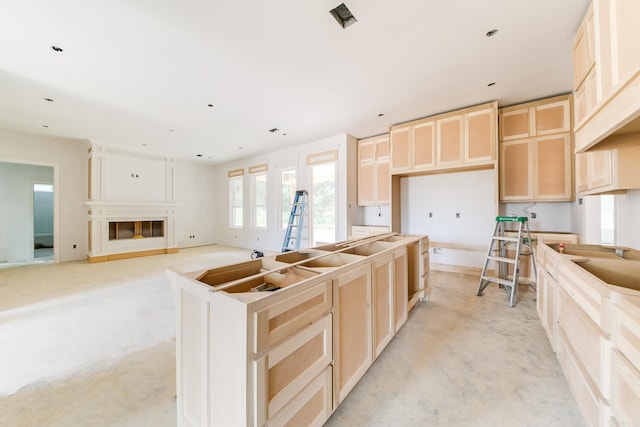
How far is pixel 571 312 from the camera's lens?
146cm

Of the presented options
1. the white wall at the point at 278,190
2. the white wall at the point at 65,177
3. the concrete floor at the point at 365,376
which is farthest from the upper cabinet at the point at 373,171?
the white wall at the point at 65,177

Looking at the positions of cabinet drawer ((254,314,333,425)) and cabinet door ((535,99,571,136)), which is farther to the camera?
cabinet door ((535,99,571,136))

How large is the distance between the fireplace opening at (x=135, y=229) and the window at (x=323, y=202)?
15.5ft

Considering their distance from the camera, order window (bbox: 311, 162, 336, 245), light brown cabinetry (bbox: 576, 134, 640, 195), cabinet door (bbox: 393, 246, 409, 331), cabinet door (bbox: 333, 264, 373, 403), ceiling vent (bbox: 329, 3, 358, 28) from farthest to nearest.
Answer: window (bbox: 311, 162, 336, 245) → cabinet door (bbox: 393, 246, 409, 331) → ceiling vent (bbox: 329, 3, 358, 28) → light brown cabinetry (bbox: 576, 134, 640, 195) → cabinet door (bbox: 333, 264, 373, 403)

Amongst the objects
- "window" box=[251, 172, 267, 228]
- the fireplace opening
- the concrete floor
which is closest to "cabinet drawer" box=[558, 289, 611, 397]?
the concrete floor

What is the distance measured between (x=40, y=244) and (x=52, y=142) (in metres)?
6.37

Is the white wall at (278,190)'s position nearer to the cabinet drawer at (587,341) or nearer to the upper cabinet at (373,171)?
the upper cabinet at (373,171)

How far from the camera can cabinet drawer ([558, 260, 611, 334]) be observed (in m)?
1.03

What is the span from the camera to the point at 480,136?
3.64m

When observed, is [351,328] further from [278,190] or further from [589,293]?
[278,190]

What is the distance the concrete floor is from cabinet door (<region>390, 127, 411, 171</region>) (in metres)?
2.45

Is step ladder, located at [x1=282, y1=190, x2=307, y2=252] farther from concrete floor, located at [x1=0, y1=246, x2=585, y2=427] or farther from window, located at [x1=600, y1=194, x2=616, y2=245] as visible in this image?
window, located at [x1=600, y1=194, x2=616, y2=245]

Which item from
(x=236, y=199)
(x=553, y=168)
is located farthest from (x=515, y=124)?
(x=236, y=199)

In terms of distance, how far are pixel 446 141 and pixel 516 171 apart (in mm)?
1145
